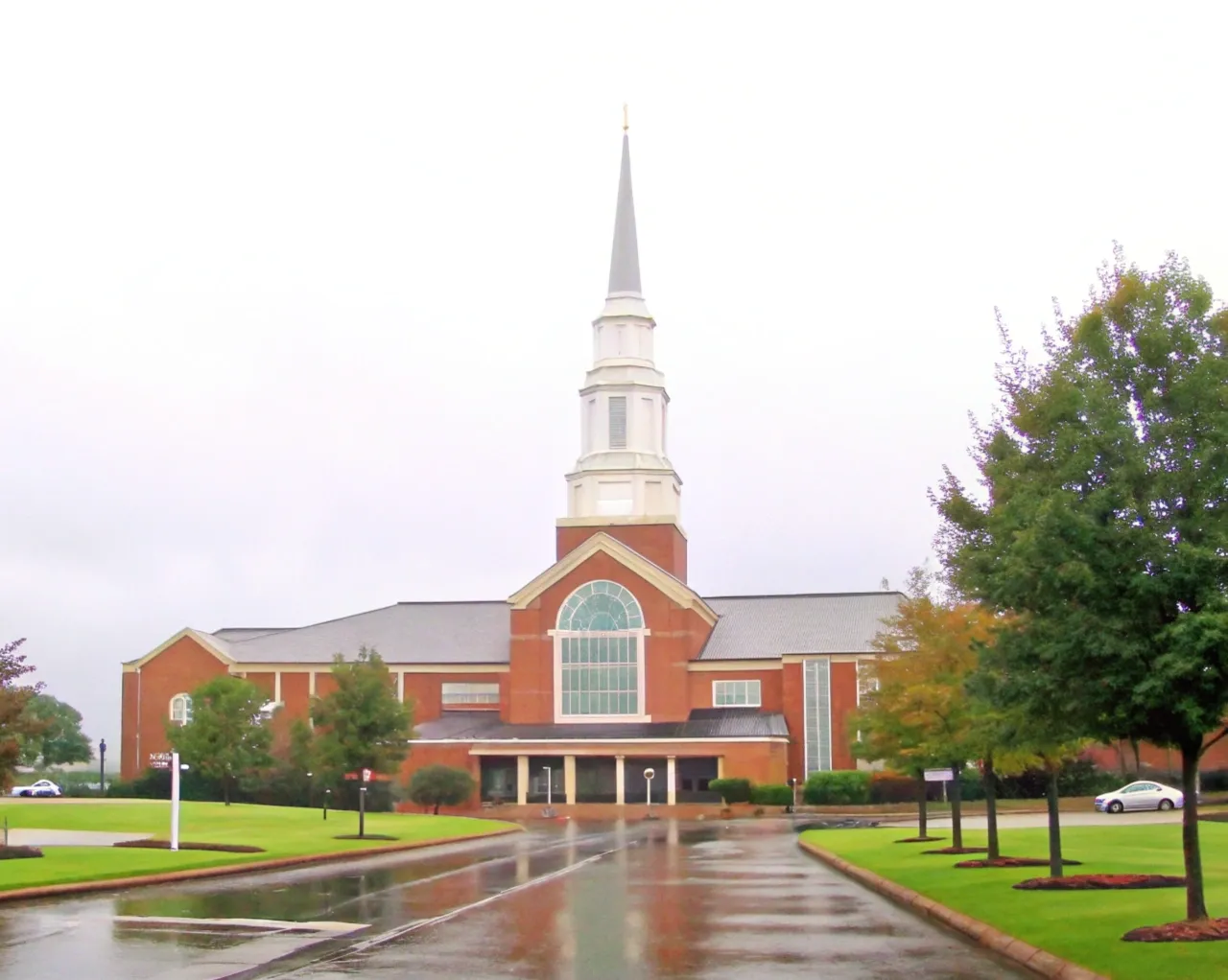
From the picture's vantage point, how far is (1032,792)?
212 feet

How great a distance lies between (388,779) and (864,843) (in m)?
34.7

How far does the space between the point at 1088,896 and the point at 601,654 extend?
57.3m

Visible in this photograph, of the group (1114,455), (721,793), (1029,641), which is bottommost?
(721,793)

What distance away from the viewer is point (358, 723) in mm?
45562

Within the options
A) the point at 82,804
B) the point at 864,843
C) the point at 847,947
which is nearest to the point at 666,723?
the point at 82,804

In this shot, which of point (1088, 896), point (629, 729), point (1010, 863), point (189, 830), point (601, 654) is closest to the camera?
point (1088, 896)

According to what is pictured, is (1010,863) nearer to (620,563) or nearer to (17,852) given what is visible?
(17,852)

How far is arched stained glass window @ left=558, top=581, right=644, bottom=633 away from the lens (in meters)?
76.2

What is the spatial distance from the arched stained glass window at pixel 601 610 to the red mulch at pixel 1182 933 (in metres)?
61.4

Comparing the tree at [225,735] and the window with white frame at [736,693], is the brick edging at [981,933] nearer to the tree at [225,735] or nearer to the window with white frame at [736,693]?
the tree at [225,735]

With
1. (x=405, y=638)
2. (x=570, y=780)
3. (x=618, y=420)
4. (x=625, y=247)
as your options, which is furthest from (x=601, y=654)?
(x=625, y=247)

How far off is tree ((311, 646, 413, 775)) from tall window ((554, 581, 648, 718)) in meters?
29.7

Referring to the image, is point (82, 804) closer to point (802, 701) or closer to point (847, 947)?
point (802, 701)

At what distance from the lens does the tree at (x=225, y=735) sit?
5791 centimetres
